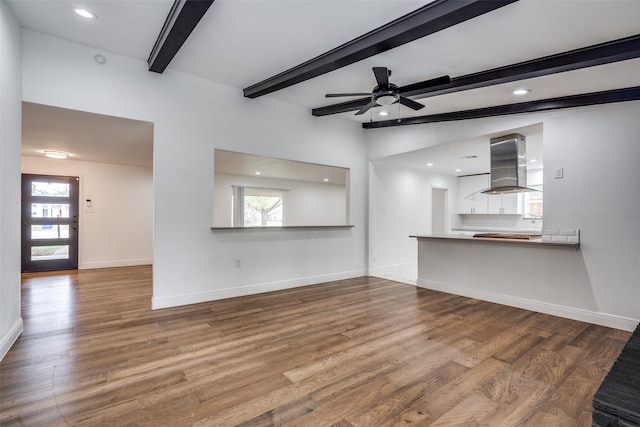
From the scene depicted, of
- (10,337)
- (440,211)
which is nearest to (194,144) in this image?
(10,337)

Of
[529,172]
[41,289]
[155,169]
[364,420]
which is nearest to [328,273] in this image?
[155,169]

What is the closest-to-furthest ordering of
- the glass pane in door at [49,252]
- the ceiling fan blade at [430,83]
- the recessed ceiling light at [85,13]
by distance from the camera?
the recessed ceiling light at [85,13]
the ceiling fan blade at [430,83]
the glass pane in door at [49,252]

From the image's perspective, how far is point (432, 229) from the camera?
320 inches

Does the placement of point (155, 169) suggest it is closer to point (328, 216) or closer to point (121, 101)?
point (121, 101)

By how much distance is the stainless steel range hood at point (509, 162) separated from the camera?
4316 mm

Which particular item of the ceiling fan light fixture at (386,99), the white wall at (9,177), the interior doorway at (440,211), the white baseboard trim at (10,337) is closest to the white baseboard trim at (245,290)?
the white baseboard trim at (10,337)

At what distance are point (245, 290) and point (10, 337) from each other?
2340mm

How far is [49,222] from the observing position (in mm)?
6195

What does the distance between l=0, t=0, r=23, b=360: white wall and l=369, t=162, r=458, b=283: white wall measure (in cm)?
479

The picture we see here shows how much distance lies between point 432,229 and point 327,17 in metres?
6.66

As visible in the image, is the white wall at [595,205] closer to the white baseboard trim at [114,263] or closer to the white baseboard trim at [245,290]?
the white baseboard trim at [245,290]

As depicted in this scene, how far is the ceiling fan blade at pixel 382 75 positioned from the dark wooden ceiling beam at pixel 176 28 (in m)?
1.53

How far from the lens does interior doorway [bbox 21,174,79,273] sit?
602 centimetres

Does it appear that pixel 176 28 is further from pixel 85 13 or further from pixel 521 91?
pixel 521 91
